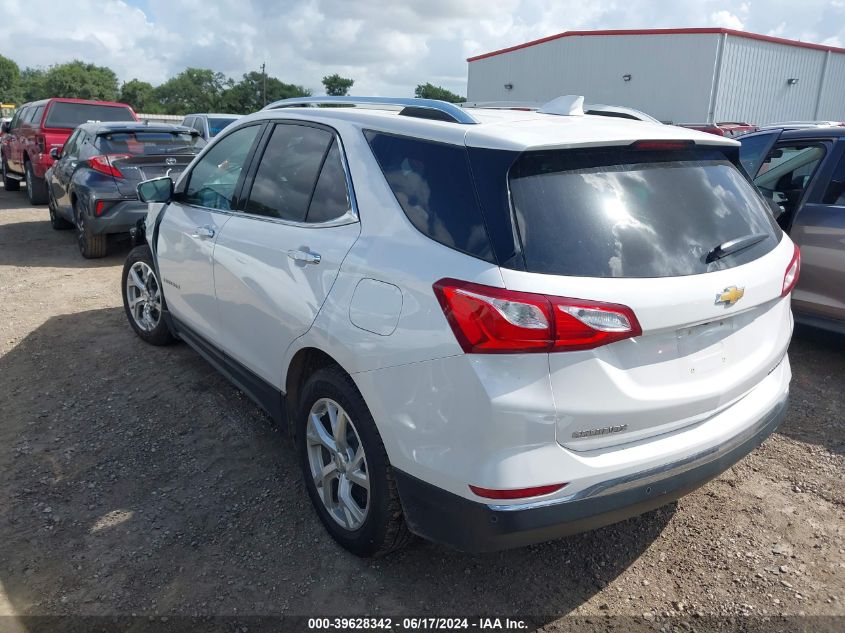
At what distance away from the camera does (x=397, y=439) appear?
2293mm

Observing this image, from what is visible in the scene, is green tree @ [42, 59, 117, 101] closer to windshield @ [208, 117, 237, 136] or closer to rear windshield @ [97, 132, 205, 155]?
windshield @ [208, 117, 237, 136]

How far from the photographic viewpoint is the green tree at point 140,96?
247ft

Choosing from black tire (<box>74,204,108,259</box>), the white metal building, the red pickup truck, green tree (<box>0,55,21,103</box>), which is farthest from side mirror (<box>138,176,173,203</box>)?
green tree (<box>0,55,21,103</box>)

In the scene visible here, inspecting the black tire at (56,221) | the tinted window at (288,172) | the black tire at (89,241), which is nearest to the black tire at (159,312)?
the tinted window at (288,172)

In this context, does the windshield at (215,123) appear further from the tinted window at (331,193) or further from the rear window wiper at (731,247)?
the rear window wiper at (731,247)

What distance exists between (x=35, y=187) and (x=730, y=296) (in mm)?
13646

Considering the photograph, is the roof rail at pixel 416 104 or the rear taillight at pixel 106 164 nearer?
the roof rail at pixel 416 104

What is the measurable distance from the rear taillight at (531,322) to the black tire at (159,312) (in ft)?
10.6

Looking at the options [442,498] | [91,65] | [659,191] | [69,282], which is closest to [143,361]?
[69,282]

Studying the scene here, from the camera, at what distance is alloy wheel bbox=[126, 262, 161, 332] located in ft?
16.3

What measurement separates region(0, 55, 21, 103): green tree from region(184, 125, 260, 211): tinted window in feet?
320

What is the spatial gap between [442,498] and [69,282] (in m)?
6.38

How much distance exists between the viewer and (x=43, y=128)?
1216 cm

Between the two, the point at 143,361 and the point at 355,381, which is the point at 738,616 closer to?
the point at 355,381
